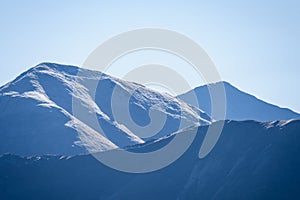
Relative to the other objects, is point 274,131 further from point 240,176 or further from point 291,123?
point 240,176

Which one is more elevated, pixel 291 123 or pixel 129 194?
pixel 291 123

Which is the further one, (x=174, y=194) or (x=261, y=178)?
(x=174, y=194)

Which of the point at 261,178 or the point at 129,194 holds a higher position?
the point at 261,178

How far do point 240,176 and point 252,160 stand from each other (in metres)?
9.32

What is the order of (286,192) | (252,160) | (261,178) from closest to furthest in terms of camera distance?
(286,192), (261,178), (252,160)

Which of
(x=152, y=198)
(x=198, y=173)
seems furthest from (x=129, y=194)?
(x=198, y=173)

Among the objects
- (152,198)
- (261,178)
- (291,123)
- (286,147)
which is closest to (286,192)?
(261,178)

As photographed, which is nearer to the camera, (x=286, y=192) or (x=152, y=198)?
(x=286, y=192)

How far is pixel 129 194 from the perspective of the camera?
198875 mm

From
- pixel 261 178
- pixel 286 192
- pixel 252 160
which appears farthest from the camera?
pixel 252 160

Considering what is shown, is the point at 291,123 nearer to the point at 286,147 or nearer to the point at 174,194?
the point at 286,147

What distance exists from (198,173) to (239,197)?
28.8m

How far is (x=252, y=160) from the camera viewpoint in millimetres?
189500

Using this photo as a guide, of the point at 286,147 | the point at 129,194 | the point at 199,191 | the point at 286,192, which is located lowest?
the point at 129,194
